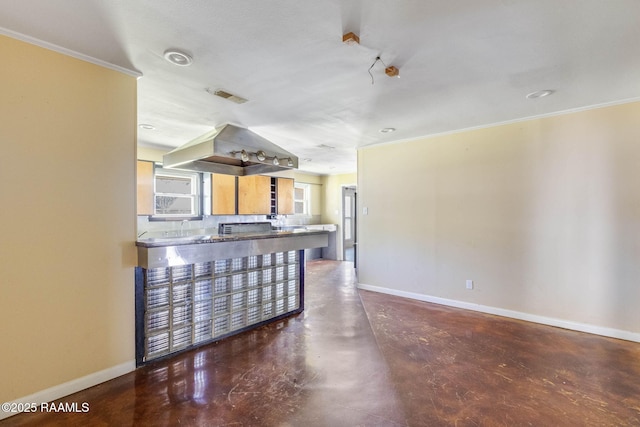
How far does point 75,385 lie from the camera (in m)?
2.04

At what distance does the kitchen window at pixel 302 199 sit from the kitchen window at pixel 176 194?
2889 millimetres

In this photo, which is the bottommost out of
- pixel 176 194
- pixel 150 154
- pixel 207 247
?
pixel 207 247

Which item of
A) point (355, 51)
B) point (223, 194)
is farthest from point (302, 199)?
point (355, 51)

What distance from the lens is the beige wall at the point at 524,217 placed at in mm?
2906

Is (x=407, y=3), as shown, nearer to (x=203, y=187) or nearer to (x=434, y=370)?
(x=434, y=370)

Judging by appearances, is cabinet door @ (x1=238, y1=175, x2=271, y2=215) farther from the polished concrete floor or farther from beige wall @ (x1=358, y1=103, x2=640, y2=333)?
the polished concrete floor

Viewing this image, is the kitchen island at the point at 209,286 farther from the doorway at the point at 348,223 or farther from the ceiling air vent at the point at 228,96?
the doorway at the point at 348,223

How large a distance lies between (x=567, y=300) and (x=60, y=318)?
4723mm

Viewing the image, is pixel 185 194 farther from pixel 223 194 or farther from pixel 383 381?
pixel 383 381

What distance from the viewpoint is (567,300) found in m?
3.16

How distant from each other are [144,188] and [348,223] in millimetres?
5128

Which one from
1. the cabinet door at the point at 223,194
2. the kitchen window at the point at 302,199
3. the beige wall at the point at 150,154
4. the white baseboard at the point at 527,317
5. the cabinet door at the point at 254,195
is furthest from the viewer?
the kitchen window at the point at 302,199

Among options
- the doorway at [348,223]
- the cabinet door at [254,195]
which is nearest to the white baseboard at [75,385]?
the cabinet door at [254,195]

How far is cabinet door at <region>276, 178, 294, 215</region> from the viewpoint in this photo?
6.56 meters
